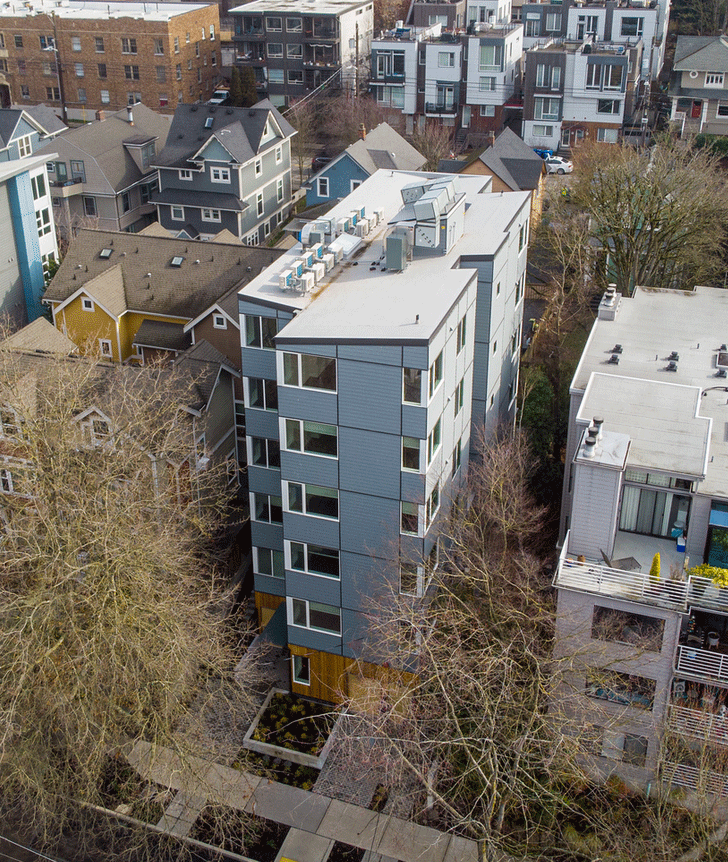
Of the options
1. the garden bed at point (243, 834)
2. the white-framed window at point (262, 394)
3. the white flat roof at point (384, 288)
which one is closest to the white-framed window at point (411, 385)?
the white flat roof at point (384, 288)

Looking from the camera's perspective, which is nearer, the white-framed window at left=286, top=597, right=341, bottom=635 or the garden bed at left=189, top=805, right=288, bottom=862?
the garden bed at left=189, top=805, right=288, bottom=862

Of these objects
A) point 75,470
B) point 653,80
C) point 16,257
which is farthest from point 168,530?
point 653,80

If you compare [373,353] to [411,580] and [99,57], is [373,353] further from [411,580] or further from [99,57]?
[99,57]

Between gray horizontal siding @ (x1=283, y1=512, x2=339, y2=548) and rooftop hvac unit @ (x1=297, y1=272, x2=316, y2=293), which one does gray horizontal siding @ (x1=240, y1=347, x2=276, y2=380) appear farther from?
gray horizontal siding @ (x1=283, y1=512, x2=339, y2=548)

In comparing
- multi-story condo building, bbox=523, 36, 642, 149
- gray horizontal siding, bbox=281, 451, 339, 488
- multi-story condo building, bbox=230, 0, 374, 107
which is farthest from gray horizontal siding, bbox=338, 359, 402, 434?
multi-story condo building, bbox=230, 0, 374, 107

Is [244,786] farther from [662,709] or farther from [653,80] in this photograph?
[653,80]

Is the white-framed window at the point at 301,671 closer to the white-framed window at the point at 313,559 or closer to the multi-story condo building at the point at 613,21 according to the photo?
the white-framed window at the point at 313,559

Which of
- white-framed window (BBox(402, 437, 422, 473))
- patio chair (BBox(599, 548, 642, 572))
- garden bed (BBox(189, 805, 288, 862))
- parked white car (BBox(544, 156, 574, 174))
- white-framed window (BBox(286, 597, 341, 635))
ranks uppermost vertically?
parked white car (BBox(544, 156, 574, 174))
